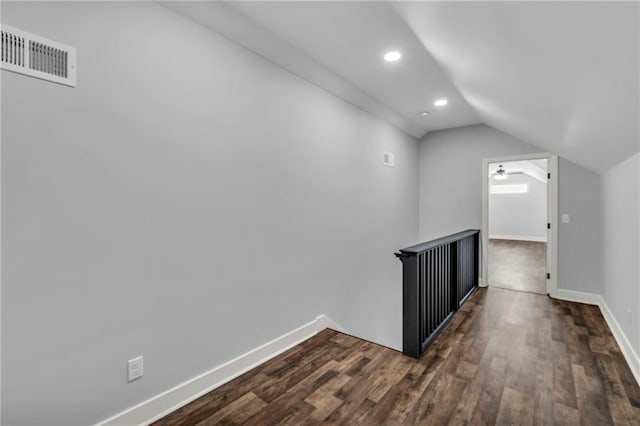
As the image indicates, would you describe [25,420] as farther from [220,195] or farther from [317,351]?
[317,351]

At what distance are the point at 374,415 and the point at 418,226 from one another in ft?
13.0

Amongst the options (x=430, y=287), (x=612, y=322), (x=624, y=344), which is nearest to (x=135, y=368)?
(x=430, y=287)

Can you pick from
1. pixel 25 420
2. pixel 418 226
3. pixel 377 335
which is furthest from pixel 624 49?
pixel 418 226

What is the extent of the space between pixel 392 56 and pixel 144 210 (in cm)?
235

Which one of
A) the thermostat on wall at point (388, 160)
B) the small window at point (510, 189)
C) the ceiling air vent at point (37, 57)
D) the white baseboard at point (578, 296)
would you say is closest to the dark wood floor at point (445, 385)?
the white baseboard at point (578, 296)

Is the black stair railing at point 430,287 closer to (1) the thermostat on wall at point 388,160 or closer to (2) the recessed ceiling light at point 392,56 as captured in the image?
(1) the thermostat on wall at point 388,160

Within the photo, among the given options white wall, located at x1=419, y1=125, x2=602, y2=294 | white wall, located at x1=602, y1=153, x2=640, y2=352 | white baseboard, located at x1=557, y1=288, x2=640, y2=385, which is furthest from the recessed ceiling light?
white baseboard, located at x1=557, y1=288, x2=640, y2=385

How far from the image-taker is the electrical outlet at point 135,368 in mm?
1736

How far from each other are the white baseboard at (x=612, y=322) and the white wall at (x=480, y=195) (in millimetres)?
90

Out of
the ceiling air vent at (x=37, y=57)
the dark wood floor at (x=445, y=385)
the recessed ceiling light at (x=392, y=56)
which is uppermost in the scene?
the recessed ceiling light at (x=392, y=56)

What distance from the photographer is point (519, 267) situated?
20.6 ft

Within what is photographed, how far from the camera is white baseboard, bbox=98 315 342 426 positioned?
175cm

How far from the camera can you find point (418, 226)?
17.7ft

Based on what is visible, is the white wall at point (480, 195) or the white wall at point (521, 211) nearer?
the white wall at point (480, 195)
